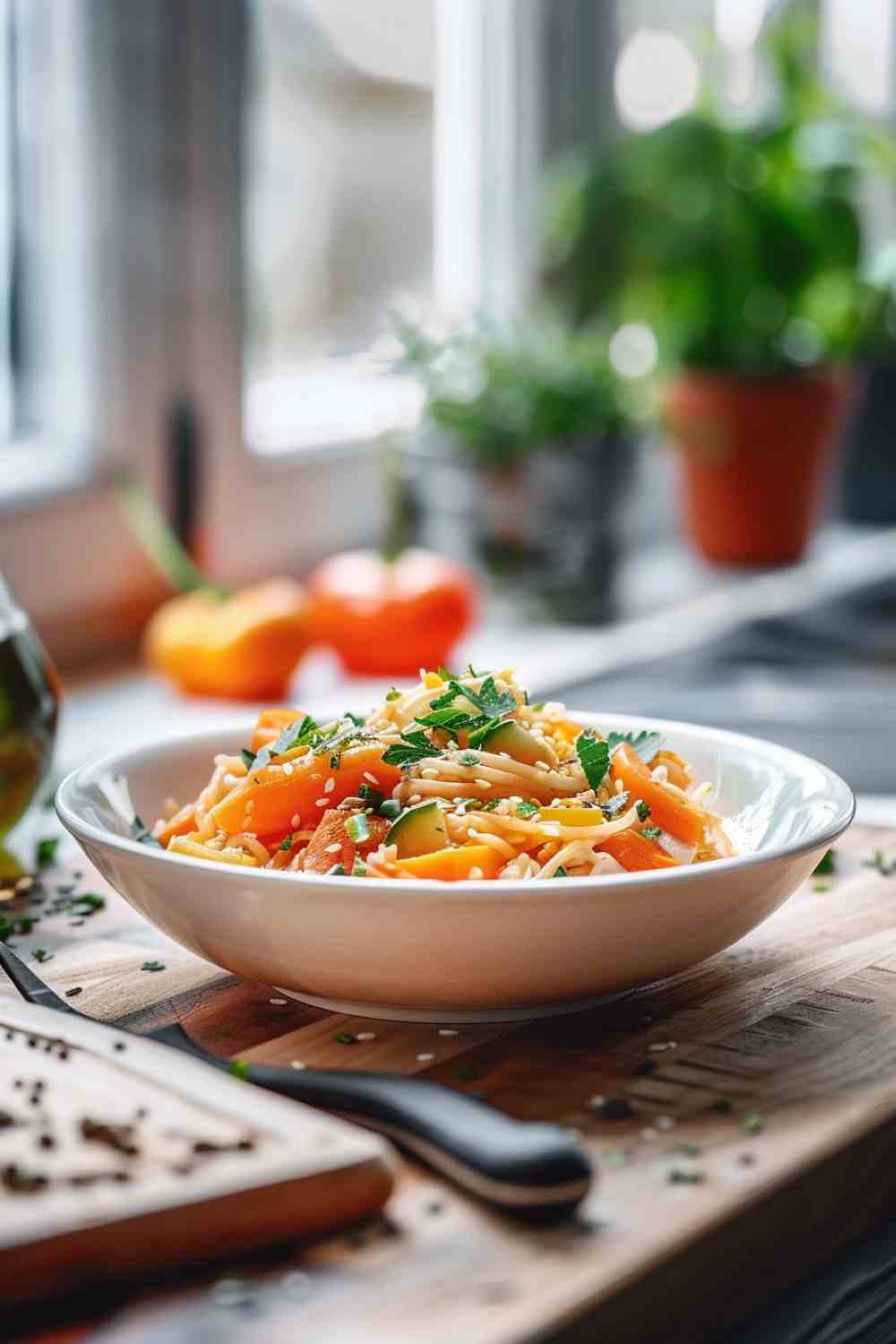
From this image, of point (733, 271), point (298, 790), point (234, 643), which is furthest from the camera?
point (733, 271)

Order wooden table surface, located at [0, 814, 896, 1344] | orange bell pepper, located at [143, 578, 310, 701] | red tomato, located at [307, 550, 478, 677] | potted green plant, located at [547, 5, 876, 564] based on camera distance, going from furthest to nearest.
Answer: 1. potted green plant, located at [547, 5, 876, 564]
2. red tomato, located at [307, 550, 478, 677]
3. orange bell pepper, located at [143, 578, 310, 701]
4. wooden table surface, located at [0, 814, 896, 1344]

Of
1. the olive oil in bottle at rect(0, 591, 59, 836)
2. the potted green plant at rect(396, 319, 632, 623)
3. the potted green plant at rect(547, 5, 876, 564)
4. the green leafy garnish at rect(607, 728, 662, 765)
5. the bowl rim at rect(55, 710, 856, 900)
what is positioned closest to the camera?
the bowl rim at rect(55, 710, 856, 900)

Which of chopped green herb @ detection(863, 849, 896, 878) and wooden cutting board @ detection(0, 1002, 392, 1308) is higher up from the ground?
wooden cutting board @ detection(0, 1002, 392, 1308)

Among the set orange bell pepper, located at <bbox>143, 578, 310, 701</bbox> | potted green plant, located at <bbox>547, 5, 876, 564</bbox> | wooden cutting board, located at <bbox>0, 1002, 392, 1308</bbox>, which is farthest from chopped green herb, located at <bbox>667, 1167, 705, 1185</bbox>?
potted green plant, located at <bbox>547, 5, 876, 564</bbox>

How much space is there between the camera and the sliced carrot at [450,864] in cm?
83

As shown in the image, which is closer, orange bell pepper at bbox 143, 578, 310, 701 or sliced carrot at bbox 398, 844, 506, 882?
sliced carrot at bbox 398, 844, 506, 882

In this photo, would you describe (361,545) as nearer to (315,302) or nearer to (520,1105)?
(315,302)

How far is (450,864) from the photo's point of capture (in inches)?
33.0

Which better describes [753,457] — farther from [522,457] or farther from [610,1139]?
[610,1139]

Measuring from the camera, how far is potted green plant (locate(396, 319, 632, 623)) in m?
2.07

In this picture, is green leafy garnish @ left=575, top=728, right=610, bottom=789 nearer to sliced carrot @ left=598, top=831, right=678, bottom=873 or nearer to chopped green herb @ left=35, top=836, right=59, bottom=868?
sliced carrot @ left=598, top=831, right=678, bottom=873

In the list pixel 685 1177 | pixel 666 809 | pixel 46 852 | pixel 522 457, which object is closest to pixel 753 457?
pixel 522 457

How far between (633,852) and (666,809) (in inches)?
2.2

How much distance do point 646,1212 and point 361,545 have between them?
1.68 metres
